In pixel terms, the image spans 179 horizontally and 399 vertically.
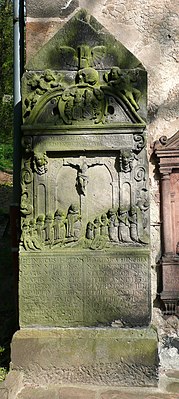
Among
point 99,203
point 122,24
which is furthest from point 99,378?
point 122,24

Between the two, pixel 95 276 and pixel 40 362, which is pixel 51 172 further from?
pixel 40 362

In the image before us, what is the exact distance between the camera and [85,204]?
11.9 feet

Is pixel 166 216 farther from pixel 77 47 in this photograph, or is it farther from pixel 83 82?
pixel 77 47

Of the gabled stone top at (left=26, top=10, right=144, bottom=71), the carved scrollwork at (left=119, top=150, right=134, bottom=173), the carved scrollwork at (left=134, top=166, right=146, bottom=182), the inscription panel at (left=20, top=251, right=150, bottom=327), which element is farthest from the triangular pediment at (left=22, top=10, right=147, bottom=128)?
the inscription panel at (left=20, top=251, right=150, bottom=327)

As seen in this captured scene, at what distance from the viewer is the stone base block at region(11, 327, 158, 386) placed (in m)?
3.39

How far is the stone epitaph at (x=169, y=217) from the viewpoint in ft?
13.5

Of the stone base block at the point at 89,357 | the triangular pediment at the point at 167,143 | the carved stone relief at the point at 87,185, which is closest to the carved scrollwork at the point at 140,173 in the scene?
the carved stone relief at the point at 87,185

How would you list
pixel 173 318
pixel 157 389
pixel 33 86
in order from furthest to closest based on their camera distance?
pixel 173 318, pixel 33 86, pixel 157 389

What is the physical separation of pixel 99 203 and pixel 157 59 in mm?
1594

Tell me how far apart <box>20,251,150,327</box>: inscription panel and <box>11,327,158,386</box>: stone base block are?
11cm

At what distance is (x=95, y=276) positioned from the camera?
11.6 ft

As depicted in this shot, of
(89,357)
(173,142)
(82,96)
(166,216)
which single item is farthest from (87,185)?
(89,357)

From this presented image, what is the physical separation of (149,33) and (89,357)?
2898 millimetres

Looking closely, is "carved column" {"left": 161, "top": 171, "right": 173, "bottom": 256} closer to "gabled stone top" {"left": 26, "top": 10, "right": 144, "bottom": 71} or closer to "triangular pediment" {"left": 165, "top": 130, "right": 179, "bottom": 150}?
"triangular pediment" {"left": 165, "top": 130, "right": 179, "bottom": 150}
